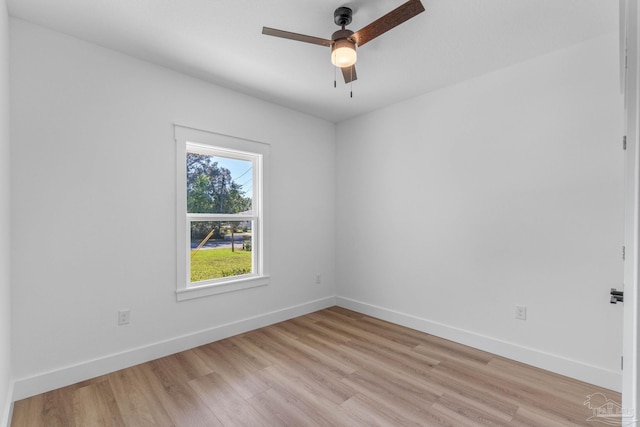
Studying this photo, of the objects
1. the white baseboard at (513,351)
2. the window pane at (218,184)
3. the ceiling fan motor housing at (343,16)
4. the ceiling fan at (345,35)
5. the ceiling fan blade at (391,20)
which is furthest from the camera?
the window pane at (218,184)

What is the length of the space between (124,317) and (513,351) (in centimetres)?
340

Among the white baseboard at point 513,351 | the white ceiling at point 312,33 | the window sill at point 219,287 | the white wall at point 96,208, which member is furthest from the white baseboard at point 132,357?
the white ceiling at point 312,33

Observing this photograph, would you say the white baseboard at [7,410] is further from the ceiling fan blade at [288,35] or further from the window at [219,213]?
the ceiling fan blade at [288,35]

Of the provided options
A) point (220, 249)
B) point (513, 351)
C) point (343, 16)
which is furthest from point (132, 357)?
point (513, 351)

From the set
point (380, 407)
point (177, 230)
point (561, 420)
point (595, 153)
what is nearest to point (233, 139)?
point (177, 230)

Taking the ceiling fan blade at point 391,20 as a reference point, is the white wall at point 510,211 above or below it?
below

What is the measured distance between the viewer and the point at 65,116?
2.27m

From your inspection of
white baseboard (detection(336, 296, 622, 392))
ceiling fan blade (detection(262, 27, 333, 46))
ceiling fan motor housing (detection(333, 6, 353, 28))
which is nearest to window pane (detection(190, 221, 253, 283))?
white baseboard (detection(336, 296, 622, 392))

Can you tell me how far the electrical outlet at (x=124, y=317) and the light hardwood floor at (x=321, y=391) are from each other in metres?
0.39

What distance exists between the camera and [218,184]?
10.7 ft

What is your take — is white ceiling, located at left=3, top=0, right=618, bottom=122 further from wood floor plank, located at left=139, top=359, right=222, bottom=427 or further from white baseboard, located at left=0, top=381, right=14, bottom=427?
wood floor plank, located at left=139, top=359, right=222, bottom=427

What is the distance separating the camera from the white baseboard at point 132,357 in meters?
2.12

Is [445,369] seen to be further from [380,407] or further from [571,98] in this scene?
[571,98]

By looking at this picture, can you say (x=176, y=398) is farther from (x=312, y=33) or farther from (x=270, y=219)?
(x=312, y=33)
